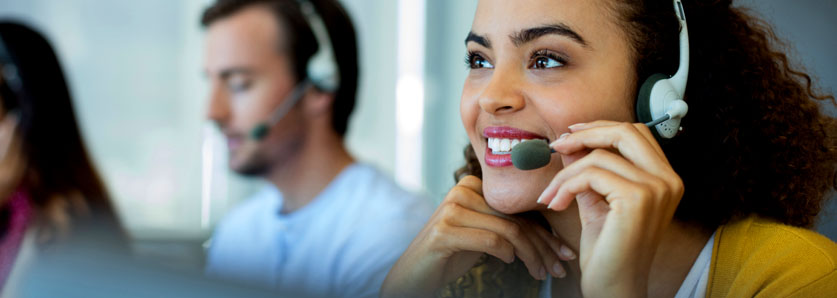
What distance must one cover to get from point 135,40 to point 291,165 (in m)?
1.23

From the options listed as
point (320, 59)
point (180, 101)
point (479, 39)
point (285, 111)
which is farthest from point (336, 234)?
point (180, 101)

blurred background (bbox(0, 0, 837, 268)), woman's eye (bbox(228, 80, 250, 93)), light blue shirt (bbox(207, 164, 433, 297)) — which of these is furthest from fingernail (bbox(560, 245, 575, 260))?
blurred background (bbox(0, 0, 837, 268))

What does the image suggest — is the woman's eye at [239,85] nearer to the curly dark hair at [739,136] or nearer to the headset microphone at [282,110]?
the headset microphone at [282,110]

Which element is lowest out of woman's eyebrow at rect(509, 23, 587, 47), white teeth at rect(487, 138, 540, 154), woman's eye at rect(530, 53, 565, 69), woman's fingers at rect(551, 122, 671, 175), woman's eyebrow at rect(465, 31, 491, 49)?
white teeth at rect(487, 138, 540, 154)

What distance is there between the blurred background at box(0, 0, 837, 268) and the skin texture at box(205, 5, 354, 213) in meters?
0.50

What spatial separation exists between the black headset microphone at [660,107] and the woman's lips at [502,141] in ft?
0.16

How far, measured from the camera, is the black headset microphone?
79 centimetres

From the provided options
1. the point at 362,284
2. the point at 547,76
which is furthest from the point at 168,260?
the point at 362,284

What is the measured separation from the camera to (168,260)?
34 cm

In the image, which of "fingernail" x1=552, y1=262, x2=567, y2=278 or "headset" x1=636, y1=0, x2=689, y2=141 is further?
"fingernail" x1=552, y1=262, x2=567, y2=278

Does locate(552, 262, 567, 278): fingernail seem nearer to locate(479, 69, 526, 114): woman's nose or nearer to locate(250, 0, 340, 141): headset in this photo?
locate(479, 69, 526, 114): woman's nose

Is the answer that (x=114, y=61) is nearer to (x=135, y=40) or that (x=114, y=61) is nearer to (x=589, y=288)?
(x=135, y=40)

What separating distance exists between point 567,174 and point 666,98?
195mm

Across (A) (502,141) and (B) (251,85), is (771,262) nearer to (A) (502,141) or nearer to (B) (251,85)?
(A) (502,141)
